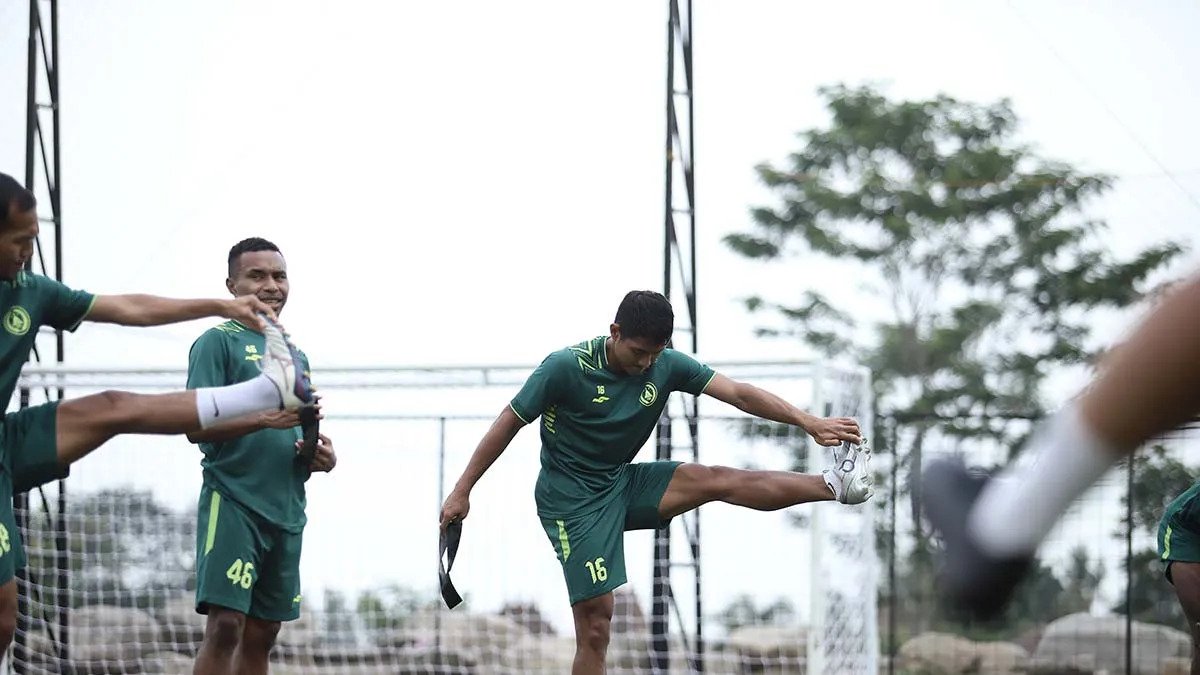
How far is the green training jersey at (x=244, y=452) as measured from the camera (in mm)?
5812

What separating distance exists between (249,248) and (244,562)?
1.32 metres

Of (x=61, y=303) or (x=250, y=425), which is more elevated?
(x=61, y=303)


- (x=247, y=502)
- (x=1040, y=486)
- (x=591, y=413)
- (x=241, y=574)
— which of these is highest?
(x=591, y=413)

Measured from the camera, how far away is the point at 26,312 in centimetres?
469

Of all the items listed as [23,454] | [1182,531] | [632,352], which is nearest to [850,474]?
[632,352]

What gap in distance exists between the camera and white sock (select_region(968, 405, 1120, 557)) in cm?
281

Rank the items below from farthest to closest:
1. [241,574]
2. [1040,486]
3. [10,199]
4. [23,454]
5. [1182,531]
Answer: [1182,531] < [241,574] < [23,454] < [10,199] < [1040,486]

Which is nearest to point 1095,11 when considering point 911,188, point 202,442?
point 911,188

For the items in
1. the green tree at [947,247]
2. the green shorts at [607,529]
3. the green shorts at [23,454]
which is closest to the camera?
the green shorts at [23,454]

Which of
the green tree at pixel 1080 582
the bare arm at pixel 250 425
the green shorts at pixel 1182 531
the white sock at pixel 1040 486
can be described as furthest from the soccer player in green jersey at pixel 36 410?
the green tree at pixel 1080 582

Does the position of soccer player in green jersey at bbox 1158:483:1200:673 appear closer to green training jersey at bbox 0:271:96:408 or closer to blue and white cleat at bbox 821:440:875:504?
blue and white cleat at bbox 821:440:875:504

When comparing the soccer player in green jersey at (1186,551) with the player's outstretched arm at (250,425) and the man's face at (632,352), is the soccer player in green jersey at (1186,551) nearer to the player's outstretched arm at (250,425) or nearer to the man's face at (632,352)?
the man's face at (632,352)

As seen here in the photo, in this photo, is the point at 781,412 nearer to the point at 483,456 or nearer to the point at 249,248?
the point at 483,456

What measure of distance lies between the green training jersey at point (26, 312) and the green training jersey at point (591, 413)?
6.13ft
